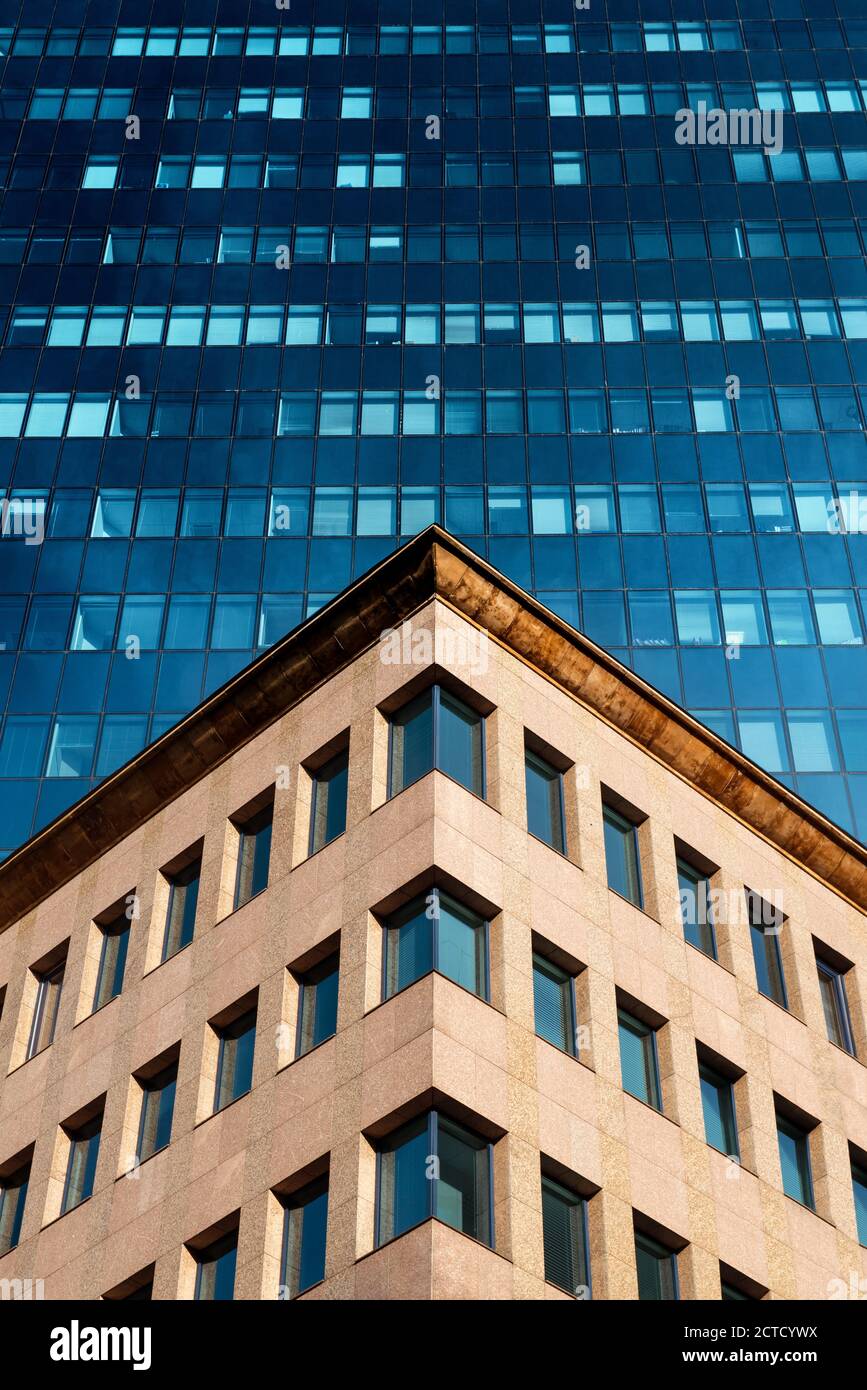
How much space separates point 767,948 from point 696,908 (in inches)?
88.4

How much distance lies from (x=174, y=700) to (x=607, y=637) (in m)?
16.7

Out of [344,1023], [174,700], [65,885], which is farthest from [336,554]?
[344,1023]

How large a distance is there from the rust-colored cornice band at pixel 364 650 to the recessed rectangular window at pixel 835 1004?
2024 millimetres

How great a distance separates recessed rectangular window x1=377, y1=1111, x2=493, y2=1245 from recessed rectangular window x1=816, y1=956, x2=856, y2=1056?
1178cm

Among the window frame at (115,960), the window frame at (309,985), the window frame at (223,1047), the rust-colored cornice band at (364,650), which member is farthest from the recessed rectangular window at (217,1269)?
the rust-colored cornice band at (364,650)

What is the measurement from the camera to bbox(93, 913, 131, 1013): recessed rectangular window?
35969mm

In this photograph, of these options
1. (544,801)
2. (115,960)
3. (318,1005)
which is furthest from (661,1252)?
(115,960)

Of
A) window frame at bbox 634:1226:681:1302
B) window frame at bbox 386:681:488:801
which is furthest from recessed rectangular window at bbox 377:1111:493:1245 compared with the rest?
window frame at bbox 386:681:488:801

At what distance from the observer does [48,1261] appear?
32.5m

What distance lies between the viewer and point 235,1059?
31.8 m

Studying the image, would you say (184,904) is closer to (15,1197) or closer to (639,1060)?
(15,1197)

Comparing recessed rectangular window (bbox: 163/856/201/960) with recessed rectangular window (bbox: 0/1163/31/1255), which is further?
recessed rectangular window (bbox: 163/856/201/960)

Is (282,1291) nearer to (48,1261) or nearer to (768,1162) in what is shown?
(48,1261)

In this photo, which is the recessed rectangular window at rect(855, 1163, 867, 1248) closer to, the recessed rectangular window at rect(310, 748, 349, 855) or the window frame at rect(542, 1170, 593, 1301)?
the window frame at rect(542, 1170, 593, 1301)
